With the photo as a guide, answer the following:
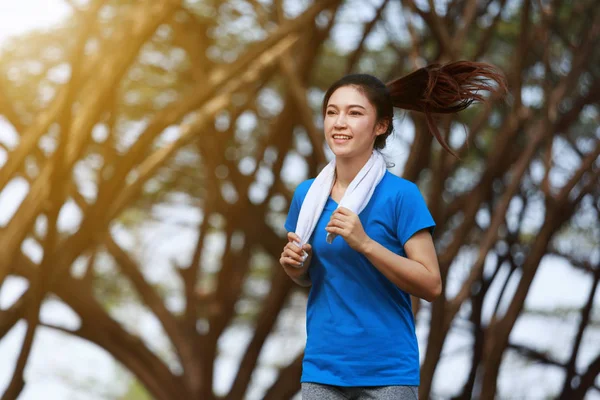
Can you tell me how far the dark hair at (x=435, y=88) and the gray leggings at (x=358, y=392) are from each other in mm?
613

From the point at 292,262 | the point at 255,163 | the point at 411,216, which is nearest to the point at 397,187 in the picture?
the point at 411,216

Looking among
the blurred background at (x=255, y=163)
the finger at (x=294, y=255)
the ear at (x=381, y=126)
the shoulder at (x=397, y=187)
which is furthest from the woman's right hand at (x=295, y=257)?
the blurred background at (x=255, y=163)

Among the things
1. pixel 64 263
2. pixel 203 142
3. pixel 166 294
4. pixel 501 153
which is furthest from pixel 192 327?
pixel 166 294

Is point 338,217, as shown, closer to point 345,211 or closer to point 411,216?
point 345,211

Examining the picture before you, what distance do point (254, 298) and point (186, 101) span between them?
690 centimetres

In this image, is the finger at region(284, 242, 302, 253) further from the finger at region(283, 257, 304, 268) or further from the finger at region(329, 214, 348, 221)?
the finger at region(329, 214, 348, 221)

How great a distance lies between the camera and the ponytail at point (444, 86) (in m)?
2.28

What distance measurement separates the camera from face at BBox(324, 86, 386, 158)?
2150 mm

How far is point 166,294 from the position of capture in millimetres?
14203

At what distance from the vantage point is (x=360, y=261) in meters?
2.08

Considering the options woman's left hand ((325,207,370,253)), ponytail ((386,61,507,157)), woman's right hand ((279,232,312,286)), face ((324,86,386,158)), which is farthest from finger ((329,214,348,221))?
ponytail ((386,61,507,157))

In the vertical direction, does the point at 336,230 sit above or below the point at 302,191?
below

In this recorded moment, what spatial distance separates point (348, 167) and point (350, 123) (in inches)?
4.3

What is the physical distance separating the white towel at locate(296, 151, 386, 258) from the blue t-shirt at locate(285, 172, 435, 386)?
1.2 inches
